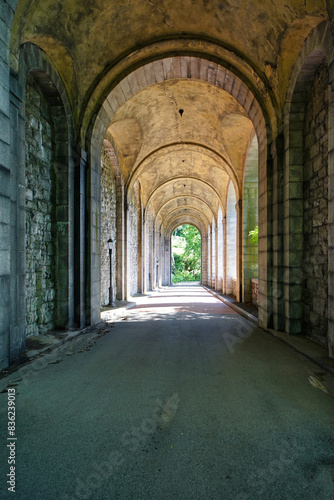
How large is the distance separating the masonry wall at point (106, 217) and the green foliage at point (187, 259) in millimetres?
29127

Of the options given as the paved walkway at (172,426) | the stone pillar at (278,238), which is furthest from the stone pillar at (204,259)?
the paved walkway at (172,426)

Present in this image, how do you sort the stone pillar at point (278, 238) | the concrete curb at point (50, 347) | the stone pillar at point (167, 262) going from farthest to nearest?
the stone pillar at point (167, 262) < the stone pillar at point (278, 238) < the concrete curb at point (50, 347)

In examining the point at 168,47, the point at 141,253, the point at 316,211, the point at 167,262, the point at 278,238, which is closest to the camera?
the point at 316,211

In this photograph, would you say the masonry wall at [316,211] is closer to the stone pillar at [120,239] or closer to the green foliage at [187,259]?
the stone pillar at [120,239]

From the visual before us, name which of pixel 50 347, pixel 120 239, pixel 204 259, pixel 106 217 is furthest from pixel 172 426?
pixel 204 259

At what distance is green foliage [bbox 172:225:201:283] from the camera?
39.8 meters

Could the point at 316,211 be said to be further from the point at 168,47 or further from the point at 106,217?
the point at 106,217

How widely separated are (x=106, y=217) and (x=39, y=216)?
464 centimetres

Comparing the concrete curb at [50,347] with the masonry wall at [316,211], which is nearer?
the concrete curb at [50,347]

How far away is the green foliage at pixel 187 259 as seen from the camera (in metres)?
39.8

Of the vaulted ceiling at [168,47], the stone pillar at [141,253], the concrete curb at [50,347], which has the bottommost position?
the concrete curb at [50,347]

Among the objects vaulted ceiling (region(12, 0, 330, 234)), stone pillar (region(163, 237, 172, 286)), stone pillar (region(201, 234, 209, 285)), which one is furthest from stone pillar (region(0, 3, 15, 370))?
stone pillar (region(163, 237, 172, 286))

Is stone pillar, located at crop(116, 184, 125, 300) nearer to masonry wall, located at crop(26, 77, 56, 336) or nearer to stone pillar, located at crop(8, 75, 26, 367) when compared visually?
masonry wall, located at crop(26, 77, 56, 336)

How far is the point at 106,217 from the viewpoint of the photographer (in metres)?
9.71
